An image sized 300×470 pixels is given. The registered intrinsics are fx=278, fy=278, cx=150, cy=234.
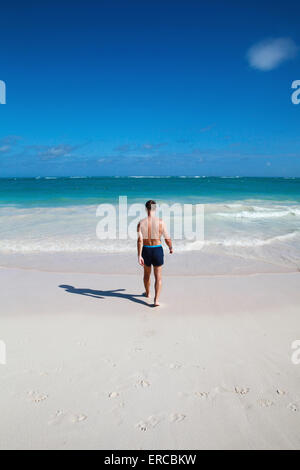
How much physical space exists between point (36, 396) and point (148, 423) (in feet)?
4.15

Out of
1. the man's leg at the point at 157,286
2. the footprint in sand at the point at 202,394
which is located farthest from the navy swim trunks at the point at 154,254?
the footprint in sand at the point at 202,394

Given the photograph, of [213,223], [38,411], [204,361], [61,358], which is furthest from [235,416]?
[213,223]

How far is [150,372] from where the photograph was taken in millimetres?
3441

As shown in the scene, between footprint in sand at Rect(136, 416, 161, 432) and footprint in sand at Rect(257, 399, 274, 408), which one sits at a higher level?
footprint in sand at Rect(257, 399, 274, 408)

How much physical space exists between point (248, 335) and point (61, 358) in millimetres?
2788

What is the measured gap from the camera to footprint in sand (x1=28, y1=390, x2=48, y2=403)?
298cm

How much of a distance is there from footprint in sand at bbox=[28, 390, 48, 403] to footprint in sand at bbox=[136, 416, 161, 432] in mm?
1080

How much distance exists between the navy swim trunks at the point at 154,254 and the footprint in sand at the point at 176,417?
2806mm

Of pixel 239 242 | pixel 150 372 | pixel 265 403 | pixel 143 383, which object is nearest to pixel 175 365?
pixel 150 372

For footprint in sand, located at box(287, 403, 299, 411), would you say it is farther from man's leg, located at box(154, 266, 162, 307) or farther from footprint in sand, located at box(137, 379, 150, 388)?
man's leg, located at box(154, 266, 162, 307)

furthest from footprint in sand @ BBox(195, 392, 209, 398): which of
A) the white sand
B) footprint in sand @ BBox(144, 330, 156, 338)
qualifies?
footprint in sand @ BBox(144, 330, 156, 338)

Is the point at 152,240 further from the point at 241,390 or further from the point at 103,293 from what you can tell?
the point at 241,390

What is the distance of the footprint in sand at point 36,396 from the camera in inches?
117

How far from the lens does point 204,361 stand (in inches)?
144
